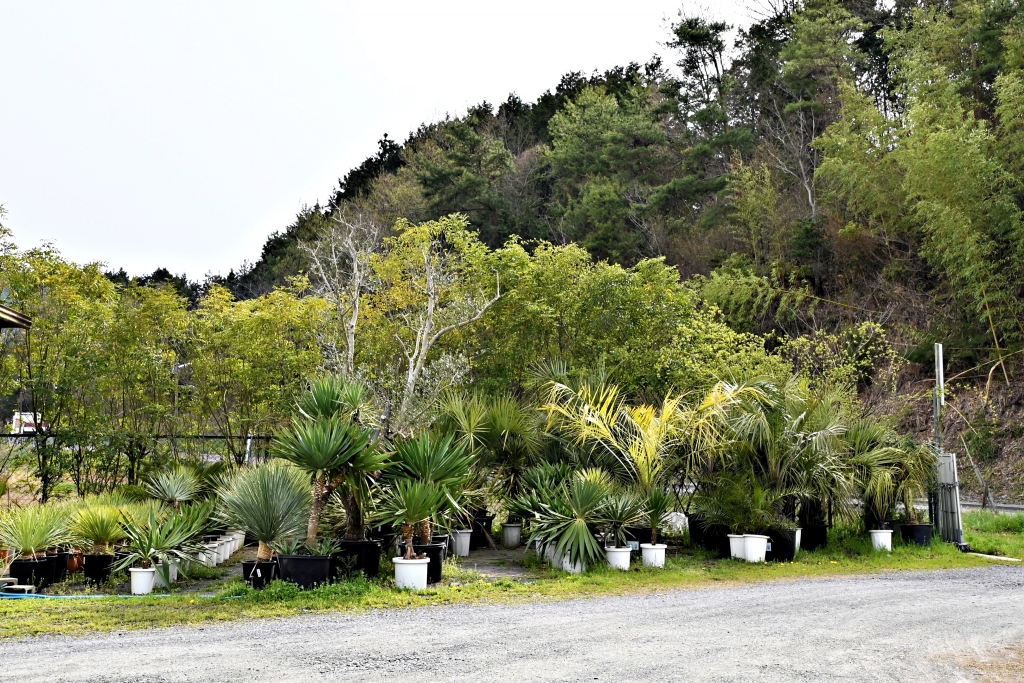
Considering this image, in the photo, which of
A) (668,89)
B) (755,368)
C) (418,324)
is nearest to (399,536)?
(418,324)

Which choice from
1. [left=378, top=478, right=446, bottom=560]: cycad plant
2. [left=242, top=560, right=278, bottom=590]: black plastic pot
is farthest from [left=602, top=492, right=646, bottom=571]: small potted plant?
[left=242, top=560, right=278, bottom=590]: black plastic pot

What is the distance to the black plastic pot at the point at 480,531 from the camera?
11.2 metres

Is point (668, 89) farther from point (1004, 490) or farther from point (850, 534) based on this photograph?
point (850, 534)

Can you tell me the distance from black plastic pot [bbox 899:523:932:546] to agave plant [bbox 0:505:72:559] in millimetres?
9600

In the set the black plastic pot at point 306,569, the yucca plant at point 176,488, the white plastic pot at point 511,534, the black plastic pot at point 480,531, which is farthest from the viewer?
the white plastic pot at point 511,534

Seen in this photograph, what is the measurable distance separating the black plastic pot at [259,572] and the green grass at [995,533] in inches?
339

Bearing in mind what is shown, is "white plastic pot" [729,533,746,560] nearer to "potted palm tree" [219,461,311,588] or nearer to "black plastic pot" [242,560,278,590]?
"potted palm tree" [219,461,311,588]

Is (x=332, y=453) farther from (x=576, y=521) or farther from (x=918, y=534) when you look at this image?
(x=918, y=534)

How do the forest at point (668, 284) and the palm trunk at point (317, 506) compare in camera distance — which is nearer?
the palm trunk at point (317, 506)

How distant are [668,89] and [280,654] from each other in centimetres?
2815

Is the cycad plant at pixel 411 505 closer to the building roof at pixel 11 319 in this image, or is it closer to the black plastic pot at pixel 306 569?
the black plastic pot at pixel 306 569

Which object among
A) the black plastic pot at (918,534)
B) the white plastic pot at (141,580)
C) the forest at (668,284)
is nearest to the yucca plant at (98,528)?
the white plastic pot at (141,580)

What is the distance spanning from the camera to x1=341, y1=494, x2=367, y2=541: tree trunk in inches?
331

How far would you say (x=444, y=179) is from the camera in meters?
30.4
